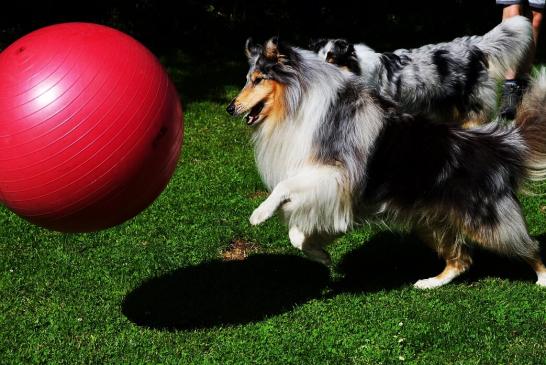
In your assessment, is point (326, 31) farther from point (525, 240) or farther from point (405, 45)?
point (525, 240)

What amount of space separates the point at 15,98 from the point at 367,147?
227 cm

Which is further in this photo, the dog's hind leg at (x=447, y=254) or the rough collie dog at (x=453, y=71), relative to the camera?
the rough collie dog at (x=453, y=71)

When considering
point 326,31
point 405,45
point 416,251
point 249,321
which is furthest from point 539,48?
point 249,321

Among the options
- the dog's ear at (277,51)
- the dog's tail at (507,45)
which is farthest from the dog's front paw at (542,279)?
the dog's tail at (507,45)

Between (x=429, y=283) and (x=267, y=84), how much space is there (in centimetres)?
186

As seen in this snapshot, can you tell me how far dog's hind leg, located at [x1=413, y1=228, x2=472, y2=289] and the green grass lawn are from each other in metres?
0.12

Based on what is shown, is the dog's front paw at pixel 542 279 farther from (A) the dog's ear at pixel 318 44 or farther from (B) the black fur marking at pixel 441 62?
(A) the dog's ear at pixel 318 44

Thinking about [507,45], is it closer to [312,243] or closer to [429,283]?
[429,283]

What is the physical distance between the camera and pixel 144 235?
20.6 feet

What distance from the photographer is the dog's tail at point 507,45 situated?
328 inches

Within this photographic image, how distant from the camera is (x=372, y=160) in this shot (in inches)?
203

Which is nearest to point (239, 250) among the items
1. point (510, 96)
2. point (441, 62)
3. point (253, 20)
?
point (441, 62)

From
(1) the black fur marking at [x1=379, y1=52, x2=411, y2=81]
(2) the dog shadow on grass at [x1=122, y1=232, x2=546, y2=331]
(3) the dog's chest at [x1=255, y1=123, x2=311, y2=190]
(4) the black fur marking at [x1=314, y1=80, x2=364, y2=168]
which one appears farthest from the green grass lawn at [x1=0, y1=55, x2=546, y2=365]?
(1) the black fur marking at [x1=379, y1=52, x2=411, y2=81]

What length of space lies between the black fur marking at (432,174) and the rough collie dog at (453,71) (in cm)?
262
